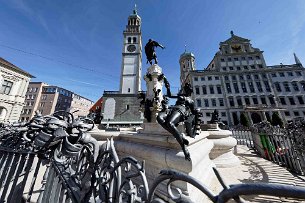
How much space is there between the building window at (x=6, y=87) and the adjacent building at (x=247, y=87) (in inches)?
1418

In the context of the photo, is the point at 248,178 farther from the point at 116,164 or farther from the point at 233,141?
the point at 116,164

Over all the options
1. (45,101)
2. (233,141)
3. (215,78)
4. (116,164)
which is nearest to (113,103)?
(215,78)

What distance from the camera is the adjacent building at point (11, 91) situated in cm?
2093

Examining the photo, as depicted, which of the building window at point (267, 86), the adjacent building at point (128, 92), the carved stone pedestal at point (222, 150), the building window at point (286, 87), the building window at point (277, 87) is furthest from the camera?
the building window at point (267, 86)

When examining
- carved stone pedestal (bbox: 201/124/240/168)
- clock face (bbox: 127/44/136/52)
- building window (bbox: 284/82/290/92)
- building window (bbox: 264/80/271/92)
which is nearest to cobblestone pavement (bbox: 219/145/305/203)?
carved stone pedestal (bbox: 201/124/240/168)

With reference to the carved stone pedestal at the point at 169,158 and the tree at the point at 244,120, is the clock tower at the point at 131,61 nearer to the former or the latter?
the tree at the point at 244,120

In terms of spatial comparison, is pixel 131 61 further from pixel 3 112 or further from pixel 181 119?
pixel 181 119

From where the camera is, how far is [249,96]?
1278 inches

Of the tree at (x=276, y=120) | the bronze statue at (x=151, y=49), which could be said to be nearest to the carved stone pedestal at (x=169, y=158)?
the bronze statue at (x=151, y=49)

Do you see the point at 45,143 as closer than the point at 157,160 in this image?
Yes

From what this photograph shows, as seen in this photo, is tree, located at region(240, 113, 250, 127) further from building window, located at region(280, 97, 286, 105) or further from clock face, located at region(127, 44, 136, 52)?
clock face, located at region(127, 44, 136, 52)

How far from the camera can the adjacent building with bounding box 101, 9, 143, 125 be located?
29984 millimetres

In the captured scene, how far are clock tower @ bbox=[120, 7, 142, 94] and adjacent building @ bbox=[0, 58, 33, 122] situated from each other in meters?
18.1

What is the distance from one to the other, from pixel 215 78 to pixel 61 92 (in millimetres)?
62191
